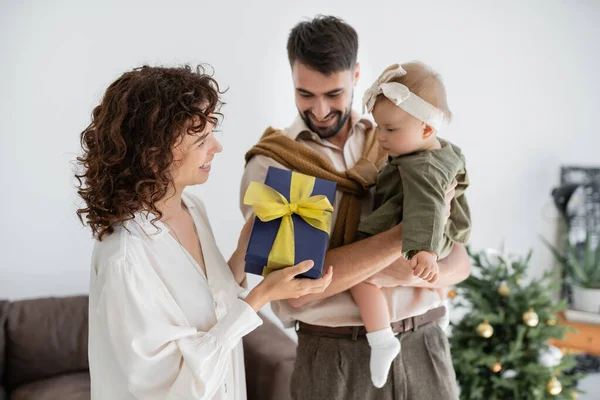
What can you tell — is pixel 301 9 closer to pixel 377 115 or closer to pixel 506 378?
pixel 377 115

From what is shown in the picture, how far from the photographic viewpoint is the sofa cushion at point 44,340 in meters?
2.81

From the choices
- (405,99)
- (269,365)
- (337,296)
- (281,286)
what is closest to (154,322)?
(281,286)

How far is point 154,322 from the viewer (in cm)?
114

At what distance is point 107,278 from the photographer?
1.15 metres

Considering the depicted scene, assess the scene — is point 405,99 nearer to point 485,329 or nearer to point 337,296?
point 337,296

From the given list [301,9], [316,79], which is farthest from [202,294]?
[301,9]

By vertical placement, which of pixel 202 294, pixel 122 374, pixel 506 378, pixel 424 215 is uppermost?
pixel 424 215

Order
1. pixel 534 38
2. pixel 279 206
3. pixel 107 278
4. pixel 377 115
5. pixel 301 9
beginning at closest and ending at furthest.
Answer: pixel 107 278, pixel 279 206, pixel 377 115, pixel 301 9, pixel 534 38

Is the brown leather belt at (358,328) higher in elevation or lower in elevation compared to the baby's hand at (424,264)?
lower

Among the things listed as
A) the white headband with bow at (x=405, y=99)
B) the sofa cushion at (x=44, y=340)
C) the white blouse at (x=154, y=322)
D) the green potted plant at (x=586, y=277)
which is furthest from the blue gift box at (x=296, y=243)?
the green potted plant at (x=586, y=277)

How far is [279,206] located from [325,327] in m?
0.44

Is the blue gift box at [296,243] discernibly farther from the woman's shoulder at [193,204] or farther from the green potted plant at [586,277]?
the green potted plant at [586,277]

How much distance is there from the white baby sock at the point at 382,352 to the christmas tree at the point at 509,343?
138 centimetres

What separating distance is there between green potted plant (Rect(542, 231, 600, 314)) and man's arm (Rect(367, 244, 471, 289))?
7.12 ft
